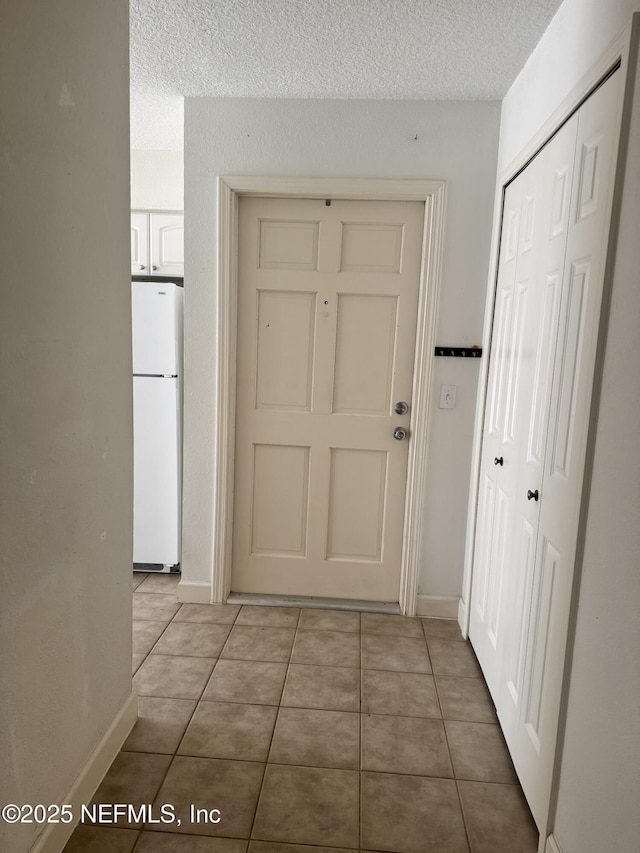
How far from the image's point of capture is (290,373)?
2.88 meters

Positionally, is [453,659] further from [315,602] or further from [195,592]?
[195,592]

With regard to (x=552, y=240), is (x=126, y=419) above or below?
below

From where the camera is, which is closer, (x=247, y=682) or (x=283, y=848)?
(x=283, y=848)

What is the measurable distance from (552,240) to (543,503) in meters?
0.82

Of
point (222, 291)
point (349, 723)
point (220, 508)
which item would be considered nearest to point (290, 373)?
point (222, 291)

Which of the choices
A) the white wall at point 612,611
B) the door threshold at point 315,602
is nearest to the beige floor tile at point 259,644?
the door threshold at point 315,602

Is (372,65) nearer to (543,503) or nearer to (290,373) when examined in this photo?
(290,373)

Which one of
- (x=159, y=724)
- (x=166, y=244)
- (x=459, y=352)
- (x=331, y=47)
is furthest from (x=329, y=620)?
(x=331, y=47)

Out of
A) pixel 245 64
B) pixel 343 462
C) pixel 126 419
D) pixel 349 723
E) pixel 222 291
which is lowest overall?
pixel 349 723

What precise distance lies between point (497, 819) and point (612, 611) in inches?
34.5

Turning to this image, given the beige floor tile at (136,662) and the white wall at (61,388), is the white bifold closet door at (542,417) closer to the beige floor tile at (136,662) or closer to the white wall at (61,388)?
the white wall at (61,388)

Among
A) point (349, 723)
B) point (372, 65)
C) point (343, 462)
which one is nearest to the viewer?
point (349, 723)

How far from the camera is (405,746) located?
1.96 m

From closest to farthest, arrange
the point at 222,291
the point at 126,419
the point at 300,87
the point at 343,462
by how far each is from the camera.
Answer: the point at 126,419 < the point at 300,87 < the point at 222,291 < the point at 343,462
